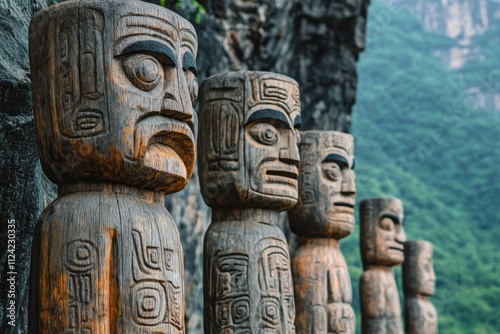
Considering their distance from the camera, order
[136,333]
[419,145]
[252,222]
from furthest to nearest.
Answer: [419,145] → [252,222] → [136,333]

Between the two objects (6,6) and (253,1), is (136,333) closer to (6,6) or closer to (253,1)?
(6,6)

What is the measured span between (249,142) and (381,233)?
3881 mm

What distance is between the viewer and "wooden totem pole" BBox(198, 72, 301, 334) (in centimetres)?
566

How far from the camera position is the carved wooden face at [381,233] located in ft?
30.4

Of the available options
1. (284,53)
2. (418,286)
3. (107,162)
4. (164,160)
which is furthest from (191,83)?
(284,53)

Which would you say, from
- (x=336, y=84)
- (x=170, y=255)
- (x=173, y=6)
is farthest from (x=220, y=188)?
(x=336, y=84)

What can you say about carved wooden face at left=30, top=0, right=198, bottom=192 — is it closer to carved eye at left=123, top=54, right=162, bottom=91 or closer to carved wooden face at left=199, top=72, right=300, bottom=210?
carved eye at left=123, top=54, right=162, bottom=91

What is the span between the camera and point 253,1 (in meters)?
11.6

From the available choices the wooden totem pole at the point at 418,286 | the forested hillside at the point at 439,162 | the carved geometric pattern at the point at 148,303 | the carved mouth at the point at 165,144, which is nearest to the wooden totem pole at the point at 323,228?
the carved mouth at the point at 165,144

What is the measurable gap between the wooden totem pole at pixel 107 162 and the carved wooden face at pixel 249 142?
1303 mm

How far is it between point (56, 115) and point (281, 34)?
28.8 feet

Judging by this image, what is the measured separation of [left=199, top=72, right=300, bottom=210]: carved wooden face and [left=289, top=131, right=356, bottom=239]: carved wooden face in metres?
1.10

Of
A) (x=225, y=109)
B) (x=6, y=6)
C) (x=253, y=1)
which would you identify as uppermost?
(x=253, y=1)

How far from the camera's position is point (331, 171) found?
718 centimetres
